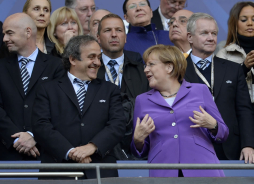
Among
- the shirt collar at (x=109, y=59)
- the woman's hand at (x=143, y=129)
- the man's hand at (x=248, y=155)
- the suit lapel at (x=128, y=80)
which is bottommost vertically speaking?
the man's hand at (x=248, y=155)

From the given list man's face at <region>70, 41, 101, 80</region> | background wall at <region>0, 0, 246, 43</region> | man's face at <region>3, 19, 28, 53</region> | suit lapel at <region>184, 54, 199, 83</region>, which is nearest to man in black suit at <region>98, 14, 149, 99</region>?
suit lapel at <region>184, 54, 199, 83</region>

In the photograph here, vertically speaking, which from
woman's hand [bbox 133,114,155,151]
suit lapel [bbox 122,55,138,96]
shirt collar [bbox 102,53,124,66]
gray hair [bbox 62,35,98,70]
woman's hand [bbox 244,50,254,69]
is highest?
gray hair [bbox 62,35,98,70]

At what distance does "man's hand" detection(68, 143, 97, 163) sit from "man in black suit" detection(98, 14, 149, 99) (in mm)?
1169

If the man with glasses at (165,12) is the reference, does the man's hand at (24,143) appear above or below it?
below

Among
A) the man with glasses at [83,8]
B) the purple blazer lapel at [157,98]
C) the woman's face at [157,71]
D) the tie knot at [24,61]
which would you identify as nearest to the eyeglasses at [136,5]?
the man with glasses at [83,8]

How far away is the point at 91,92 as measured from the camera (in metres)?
4.29

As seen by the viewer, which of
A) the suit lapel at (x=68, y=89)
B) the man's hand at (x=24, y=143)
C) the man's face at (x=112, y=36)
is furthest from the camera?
the man's face at (x=112, y=36)

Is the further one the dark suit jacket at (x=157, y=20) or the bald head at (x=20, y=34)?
the dark suit jacket at (x=157, y=20)

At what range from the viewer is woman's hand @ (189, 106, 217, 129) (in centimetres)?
371

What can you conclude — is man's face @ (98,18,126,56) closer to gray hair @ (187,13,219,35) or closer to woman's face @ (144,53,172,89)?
gray hair @ (187,13,219,35)

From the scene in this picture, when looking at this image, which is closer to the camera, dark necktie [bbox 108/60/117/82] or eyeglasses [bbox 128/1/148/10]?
dark necktie [bbox 108/60/117/82]

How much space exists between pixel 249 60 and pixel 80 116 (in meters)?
2.04

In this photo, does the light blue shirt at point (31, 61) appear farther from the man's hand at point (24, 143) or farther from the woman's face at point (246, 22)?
the woman's face at point (246, 22)

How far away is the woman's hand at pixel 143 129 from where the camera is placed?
3.75m
